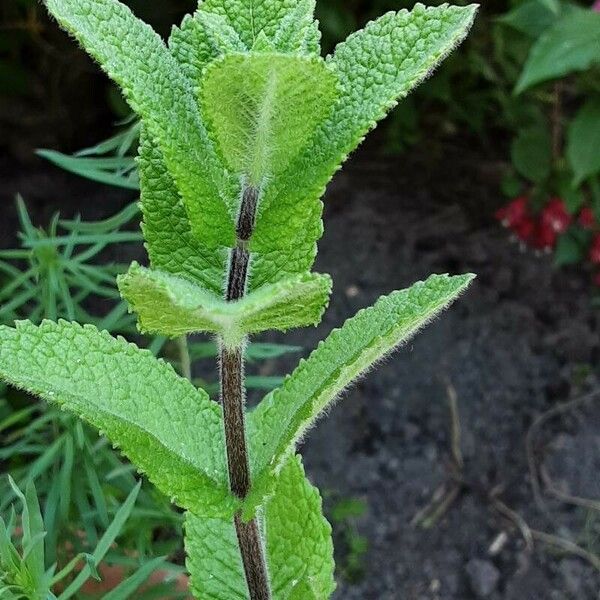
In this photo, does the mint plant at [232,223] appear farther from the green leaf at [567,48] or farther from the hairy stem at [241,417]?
the green leaf at [567,48]

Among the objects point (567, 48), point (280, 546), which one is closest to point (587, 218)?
point (567, 48)

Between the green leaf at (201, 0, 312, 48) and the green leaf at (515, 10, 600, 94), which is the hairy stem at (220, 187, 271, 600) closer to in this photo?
the green leaf at (201, 0, 312, 48)

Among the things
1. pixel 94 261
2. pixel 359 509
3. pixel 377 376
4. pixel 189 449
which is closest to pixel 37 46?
pixel 94 261

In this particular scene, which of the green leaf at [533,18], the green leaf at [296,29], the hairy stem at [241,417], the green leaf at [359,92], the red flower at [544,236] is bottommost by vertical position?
the red flower at [544,236]

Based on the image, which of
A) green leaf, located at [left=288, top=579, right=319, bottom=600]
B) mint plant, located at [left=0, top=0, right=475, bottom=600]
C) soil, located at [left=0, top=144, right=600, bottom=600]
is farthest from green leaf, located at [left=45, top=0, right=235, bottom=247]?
soil, located at [left=0, top=144, right=600, bottom=600]

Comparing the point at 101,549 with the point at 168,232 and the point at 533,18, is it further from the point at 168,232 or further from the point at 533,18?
the point at 533,18

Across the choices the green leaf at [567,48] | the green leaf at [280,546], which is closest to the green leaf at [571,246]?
the green leaf at [567,48]
